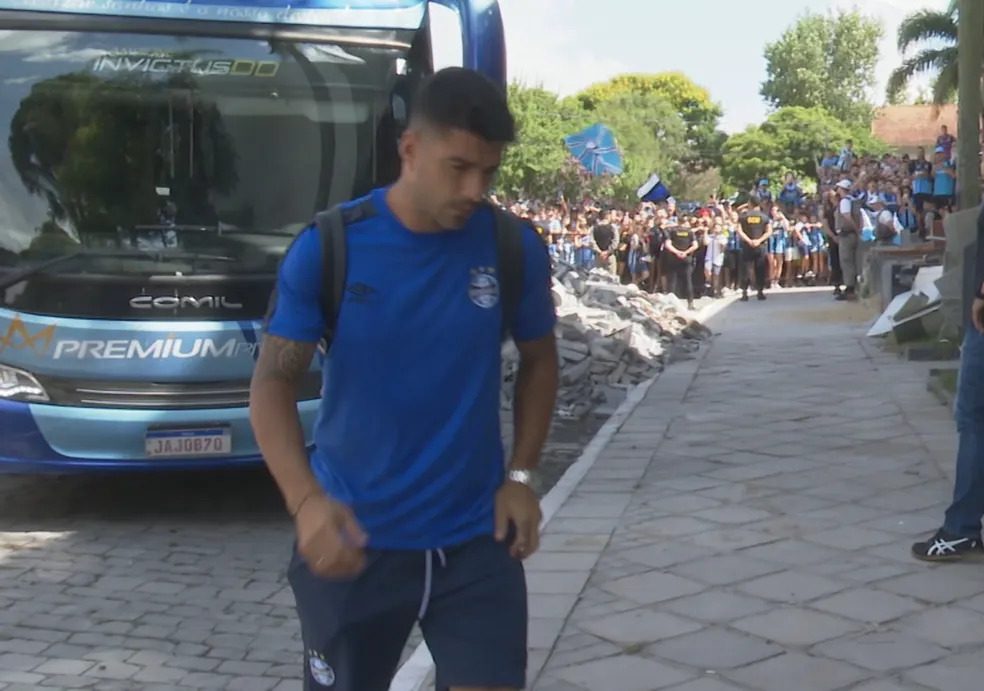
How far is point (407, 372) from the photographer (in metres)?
2.66

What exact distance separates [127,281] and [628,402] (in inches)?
211

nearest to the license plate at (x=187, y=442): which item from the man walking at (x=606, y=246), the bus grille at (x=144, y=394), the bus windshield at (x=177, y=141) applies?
the bus grille at (x=144, y=394)

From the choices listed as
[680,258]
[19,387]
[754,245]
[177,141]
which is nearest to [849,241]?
[754,245]

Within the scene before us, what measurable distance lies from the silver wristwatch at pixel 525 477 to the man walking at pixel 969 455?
305 centimetres

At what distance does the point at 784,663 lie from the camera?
15.3ft

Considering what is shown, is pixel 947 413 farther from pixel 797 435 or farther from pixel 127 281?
pixel 127 281

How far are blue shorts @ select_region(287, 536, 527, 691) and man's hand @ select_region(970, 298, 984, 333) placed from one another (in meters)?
3.17

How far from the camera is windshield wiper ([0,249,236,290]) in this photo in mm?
7188

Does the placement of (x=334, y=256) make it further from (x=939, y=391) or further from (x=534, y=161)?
(x=534, y=161)

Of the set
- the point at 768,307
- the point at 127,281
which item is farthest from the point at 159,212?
the point at 768,307

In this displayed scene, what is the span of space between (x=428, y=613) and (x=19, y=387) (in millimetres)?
4830

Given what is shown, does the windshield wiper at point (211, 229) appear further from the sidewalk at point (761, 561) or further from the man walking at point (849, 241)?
the man walking at point (849, 241)

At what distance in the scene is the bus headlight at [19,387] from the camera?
7055 millimetres

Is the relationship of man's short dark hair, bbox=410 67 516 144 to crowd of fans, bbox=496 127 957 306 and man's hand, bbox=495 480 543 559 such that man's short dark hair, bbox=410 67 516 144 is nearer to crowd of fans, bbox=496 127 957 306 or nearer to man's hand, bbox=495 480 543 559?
man's hand, bbox=495 480 543 559
